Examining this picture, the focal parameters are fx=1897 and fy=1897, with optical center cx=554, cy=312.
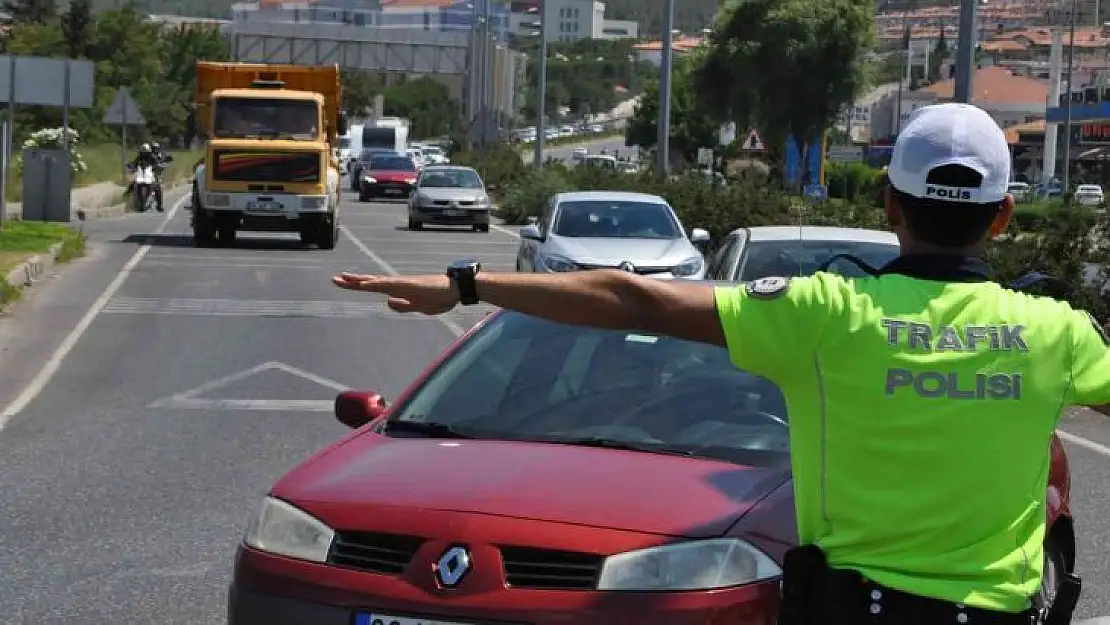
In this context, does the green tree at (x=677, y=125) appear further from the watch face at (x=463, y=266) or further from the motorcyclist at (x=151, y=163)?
the watch face at (x=463, y=266)

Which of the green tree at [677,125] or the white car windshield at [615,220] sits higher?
the green tree at [677,125]

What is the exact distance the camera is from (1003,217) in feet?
11.5

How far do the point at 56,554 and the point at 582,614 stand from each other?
395 cm

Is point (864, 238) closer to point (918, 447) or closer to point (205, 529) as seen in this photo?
point (205, 529)

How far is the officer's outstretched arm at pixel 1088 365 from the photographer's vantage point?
3.43m

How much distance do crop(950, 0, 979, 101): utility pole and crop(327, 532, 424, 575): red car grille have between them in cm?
1520

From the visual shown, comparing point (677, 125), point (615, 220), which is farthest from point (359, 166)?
point (615, 220)

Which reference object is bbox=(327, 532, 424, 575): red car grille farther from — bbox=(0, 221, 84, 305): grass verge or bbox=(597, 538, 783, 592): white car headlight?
bbox=(0, 221, 84, 305): grass verge

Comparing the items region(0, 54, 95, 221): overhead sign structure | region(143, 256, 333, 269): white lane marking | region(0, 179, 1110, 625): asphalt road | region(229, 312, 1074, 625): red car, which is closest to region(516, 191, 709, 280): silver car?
region(0, 179, 1110, 625): asphalt road

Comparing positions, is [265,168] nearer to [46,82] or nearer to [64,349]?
[46,82]

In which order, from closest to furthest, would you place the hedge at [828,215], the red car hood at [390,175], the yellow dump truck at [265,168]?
the hedge at [828,215] < the yellow dump truck at [265,168] < the red car hood at [390,175]

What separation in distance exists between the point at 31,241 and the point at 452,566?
23.7m

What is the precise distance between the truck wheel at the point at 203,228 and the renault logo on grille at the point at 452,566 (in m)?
27.6

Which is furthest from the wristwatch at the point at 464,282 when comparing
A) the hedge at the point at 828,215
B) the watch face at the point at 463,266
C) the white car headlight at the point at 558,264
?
the white car headlight at the point at 558,264
